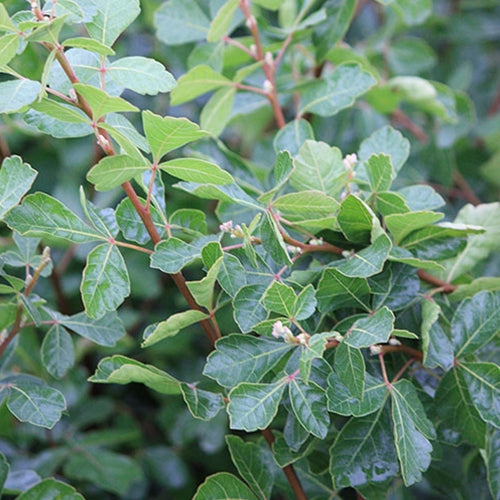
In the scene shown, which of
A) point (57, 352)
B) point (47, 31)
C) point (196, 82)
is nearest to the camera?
point (47, 31)

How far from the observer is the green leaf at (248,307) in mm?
736

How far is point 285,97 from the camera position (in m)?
1.29

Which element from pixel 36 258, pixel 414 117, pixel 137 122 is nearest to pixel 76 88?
pixel 36 258

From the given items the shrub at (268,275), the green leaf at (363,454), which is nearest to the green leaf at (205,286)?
the shrub at (268,275)

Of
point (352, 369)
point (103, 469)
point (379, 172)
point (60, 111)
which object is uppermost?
point (60, 111)

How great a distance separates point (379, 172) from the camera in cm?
81

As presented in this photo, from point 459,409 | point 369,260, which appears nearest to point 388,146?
point 369,260

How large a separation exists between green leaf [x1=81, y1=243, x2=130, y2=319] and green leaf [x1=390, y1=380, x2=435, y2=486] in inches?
11.8

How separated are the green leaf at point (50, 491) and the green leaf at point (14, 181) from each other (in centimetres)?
34

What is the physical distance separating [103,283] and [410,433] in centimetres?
35

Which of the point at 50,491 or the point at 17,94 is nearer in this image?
the point at 17,94

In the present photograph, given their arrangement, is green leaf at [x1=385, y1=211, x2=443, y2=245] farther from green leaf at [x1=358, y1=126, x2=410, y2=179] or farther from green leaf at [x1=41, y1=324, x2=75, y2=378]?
green leaf at [x1=41, y1=324, x2=75, y2=378]

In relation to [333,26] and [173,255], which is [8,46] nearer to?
[173,255]

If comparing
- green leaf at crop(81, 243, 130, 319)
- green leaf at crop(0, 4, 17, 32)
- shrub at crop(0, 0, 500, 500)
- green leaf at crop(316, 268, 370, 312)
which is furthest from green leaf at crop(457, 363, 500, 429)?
green leaf at crop(0, 4, 17, 32)
